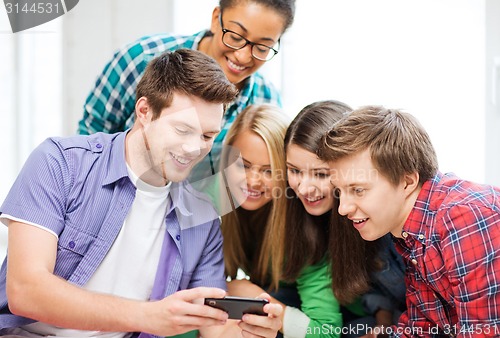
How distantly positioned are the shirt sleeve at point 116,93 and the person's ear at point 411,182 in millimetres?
690

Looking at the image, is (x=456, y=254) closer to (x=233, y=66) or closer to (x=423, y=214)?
(x=423, y=214)

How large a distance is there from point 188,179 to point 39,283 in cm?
38

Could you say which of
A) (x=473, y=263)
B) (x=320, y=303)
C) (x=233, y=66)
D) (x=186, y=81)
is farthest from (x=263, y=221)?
(x=473, y=263)

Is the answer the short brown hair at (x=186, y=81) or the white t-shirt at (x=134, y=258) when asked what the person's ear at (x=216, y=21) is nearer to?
the short brown hair at (x=186, y=81)

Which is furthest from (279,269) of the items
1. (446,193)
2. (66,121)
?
(66,121)

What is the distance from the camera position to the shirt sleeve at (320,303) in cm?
136

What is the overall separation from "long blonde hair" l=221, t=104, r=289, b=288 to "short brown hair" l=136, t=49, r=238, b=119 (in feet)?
0.78

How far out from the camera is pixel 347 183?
3.84ft

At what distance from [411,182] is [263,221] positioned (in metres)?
0.46

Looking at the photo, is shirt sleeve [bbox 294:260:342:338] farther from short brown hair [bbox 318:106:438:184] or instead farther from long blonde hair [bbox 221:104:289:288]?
short brown hair [bbox 318:106:438:184]

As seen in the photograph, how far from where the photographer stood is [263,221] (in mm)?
1535

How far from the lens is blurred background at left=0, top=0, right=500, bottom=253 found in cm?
165

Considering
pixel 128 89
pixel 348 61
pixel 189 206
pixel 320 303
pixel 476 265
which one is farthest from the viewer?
pixel 348 61

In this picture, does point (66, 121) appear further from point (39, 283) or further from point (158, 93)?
point (39, 283)
